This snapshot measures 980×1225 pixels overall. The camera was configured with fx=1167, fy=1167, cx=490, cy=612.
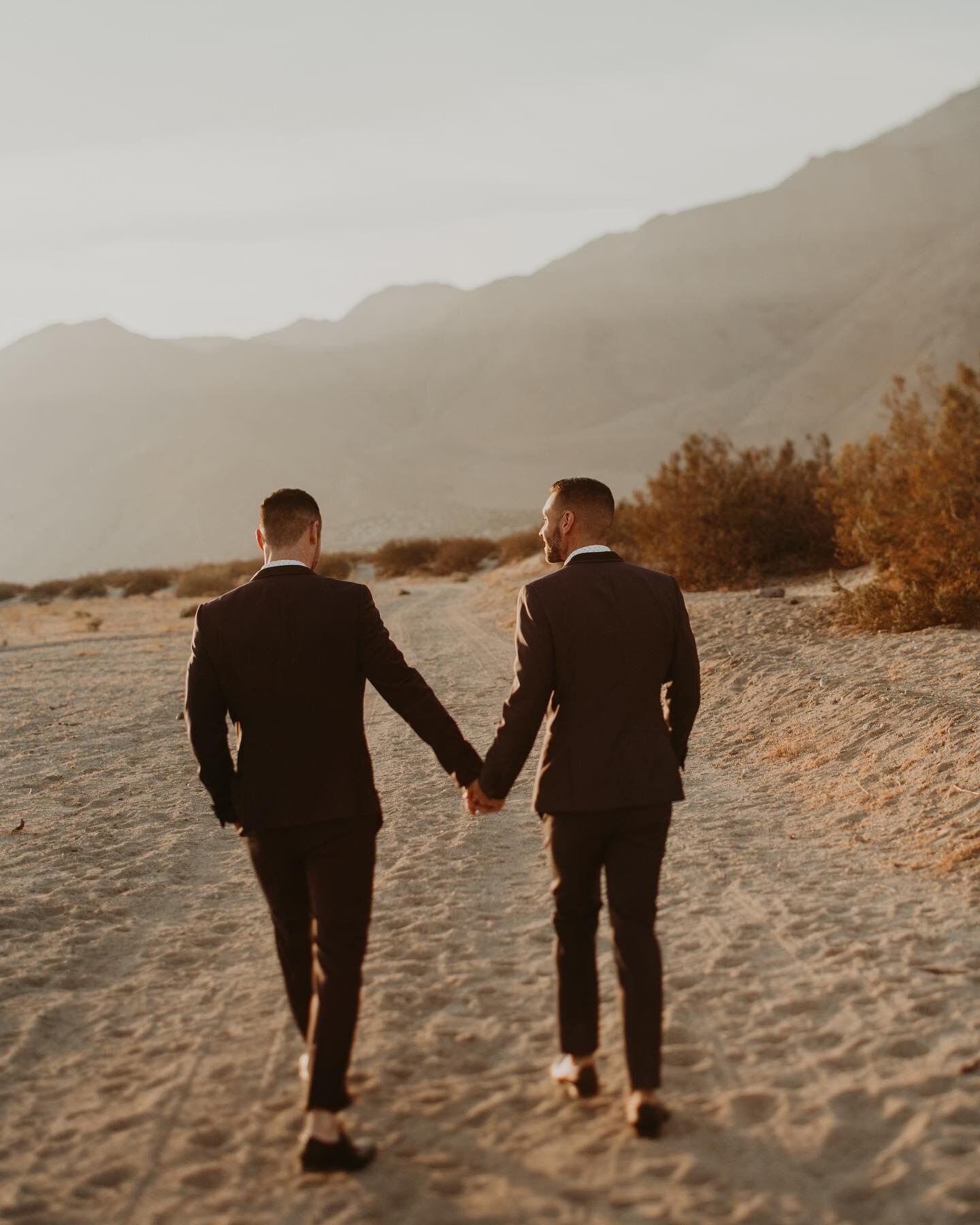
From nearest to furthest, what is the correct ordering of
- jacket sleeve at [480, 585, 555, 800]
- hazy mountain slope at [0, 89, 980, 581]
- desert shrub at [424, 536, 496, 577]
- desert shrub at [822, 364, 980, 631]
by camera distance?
jacket sleeve at [480, 585, 555, 800] → desert shrub at [822, 364, 980, 631] → desert shrub at [424, 536, 496, 577] → hazy mountain slope at [0, 89, 980, 581]

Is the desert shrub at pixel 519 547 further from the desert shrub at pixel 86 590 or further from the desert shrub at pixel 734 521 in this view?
the desert shrub at pixel 86 590

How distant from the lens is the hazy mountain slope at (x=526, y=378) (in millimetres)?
116625

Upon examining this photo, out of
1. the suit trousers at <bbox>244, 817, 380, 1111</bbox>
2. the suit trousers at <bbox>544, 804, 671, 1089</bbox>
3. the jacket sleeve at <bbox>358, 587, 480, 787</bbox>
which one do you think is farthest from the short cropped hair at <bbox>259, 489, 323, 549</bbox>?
the suit trousers at <bbox>544, 804, 671, 1089</bbox>

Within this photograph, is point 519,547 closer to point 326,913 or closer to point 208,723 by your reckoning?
point 208,723

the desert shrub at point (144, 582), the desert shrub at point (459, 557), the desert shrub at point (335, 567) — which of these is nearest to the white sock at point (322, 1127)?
the desert shrub at point (335, 567)

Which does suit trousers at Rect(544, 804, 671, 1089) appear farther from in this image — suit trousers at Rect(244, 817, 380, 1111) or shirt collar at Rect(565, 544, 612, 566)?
shirt collar at Rect(565, 544, 612, 566)

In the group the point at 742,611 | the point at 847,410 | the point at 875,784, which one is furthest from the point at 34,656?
the point at 847,410

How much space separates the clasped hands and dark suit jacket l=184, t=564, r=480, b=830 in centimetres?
36

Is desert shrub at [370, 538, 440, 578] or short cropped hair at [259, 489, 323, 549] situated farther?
desert shrub at [370, 538, 440, 578]

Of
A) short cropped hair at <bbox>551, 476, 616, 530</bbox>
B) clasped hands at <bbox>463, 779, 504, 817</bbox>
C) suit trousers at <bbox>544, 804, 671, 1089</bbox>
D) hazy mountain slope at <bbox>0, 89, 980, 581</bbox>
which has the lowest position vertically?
suit trousers at <bbox>544, 804, 671, 1089</bbox>

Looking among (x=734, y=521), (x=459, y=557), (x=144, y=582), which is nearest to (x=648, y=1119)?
(x=734, y=521)

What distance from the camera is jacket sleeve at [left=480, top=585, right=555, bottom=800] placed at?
367 cm

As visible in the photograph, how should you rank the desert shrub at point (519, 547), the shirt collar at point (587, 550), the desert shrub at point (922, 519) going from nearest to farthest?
the shirt collar at point (587, 550)
the desert shrub at point (922, 519)
the desert shrub at point (519, 547)

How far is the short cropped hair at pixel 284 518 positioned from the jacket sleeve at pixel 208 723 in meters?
0.34
